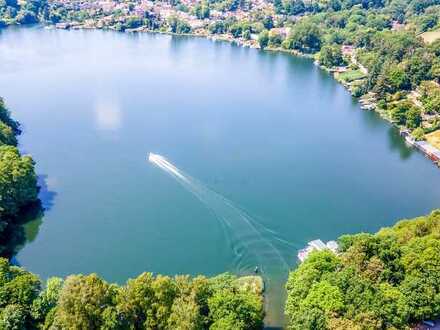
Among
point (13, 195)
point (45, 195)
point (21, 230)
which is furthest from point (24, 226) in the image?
point (45, 195)

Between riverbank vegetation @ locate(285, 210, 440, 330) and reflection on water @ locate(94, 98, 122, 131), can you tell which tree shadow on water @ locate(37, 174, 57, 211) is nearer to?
reflection on water @ locate(94, 98, 122, 131)

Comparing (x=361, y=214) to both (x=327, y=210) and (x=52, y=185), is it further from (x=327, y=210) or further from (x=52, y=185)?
(x=52, y=185)

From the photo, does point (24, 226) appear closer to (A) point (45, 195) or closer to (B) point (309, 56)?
(A) point (45, 195)

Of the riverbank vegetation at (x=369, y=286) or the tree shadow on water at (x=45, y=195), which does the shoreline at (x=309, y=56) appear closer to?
the riverbank vegetation at (x=369, y=286)

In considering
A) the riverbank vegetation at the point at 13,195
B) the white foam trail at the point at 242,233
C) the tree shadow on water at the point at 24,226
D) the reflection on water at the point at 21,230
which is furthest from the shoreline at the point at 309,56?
the riverbank vegetation at the point at 13,195

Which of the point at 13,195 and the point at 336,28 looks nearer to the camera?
the point at 13,195

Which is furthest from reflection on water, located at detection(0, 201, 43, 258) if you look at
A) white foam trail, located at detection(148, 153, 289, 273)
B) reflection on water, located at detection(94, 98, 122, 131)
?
reflection on water, located at detection(94, 98, 122, 131)
